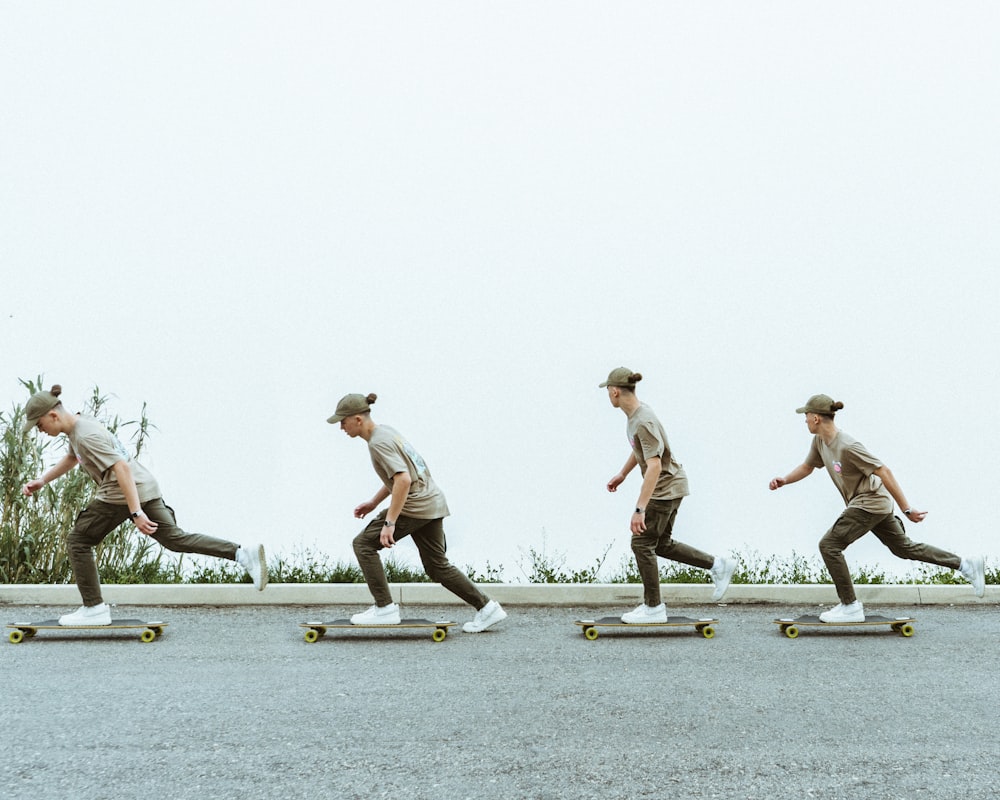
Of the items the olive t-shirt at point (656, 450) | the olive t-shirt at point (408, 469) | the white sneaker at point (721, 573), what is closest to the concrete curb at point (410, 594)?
the white sneaker at point (721, 573)

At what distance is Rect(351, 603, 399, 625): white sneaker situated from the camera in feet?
26.9

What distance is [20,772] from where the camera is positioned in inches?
172

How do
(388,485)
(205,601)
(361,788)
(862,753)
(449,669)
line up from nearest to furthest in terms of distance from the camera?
(361,788), (862,753), (449,669), (388,485), (205,601)

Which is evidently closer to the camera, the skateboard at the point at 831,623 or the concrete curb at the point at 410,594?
the skateboard at the point at 831,623

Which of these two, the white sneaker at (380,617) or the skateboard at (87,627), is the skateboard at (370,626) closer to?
the white sneaker at (380,617)

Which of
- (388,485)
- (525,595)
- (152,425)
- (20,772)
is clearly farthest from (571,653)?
(152,425)

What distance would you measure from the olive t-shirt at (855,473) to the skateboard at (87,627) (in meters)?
5.49

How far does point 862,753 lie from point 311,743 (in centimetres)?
A: 250

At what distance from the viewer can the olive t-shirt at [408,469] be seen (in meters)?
7.89

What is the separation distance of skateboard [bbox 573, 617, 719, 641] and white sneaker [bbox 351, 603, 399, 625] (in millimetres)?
1445

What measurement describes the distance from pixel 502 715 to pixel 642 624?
3.10m

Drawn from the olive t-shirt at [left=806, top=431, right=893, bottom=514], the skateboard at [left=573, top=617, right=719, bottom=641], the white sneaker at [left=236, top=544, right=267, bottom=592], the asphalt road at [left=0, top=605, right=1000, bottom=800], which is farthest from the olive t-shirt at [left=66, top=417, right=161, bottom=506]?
the olive t-shirt at [left=806, top=431, right=893, bottom=514]

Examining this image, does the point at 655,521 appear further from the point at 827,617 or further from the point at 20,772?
the point at 20,772

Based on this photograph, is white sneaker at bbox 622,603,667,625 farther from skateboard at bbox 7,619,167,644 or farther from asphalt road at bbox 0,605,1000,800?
skateboard at bbox 7,619,167,644
